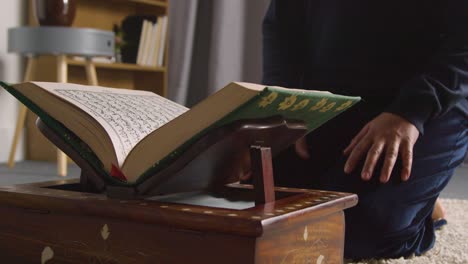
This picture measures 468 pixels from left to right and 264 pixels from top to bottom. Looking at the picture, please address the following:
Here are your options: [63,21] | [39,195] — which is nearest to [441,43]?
[39,195]

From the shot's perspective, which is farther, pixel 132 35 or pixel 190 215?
pixel 132 35

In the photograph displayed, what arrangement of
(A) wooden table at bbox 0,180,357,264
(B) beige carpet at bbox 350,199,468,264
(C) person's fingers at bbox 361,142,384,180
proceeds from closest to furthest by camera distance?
(A) wooden table at bbox 0,180,357,264 → (C) person's fingers at bbox 361,142,384,180 → (B) beige carpet at bbox 350,199,468,264

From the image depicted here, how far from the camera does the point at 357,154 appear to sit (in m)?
1.03

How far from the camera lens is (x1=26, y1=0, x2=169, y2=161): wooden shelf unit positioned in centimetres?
290

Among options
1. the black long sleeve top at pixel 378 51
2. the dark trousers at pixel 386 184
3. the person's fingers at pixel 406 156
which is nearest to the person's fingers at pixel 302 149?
the dark trousers at pixel 386 184

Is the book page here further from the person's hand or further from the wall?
the wall

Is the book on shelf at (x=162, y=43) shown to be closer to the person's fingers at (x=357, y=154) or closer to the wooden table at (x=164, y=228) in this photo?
the person's fingers at (x=357, y=154)

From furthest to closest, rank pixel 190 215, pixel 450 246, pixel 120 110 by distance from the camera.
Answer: pixel 450 246
pixel 120 110
pixel 190 215

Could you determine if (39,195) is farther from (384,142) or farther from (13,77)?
(13,77)

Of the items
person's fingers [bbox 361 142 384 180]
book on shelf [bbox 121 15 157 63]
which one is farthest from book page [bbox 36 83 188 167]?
book on shelf [bbox 121 15 157 63]

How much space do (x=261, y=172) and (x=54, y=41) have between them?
1.90m

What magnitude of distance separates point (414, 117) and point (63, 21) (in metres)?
1.78

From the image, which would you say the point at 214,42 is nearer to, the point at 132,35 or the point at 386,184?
the point at 132,35

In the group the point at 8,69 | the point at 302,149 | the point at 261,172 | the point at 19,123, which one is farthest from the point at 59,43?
the point at 261,172
